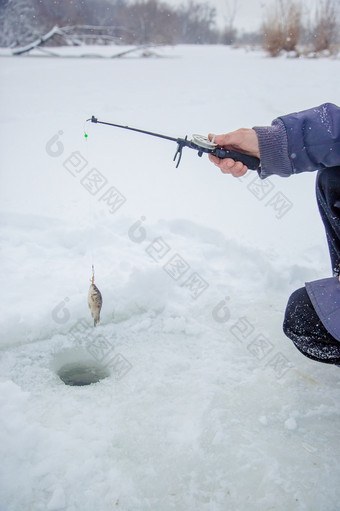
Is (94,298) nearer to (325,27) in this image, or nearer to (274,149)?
(274,149)


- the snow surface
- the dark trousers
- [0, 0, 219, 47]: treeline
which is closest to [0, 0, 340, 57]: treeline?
[0, 0, 219, 47]: treeline

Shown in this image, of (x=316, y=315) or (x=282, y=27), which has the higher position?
(x=282, y=27)

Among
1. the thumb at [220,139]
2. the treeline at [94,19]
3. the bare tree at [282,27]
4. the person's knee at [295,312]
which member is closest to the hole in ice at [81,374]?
the person's knee at [295,312]

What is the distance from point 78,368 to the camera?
212cm

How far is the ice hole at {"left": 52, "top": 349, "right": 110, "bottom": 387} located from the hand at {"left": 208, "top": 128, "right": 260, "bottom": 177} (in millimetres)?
1183

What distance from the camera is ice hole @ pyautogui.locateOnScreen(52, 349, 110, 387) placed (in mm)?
2057

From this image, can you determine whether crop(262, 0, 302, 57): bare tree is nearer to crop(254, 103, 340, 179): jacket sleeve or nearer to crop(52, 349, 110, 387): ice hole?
crop(254, 103, 340, 179): jacket sleeve

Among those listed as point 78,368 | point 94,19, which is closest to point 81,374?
point 78,368

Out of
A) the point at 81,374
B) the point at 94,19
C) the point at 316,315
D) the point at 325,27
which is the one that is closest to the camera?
the point at 316,315

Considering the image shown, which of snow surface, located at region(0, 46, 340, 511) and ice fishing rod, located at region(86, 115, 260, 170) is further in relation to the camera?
ice fishing rod, located at region(86, 115, 260, 170)

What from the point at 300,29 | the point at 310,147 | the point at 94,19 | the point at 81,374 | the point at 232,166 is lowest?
the point at 81,374

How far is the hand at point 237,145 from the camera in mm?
1681

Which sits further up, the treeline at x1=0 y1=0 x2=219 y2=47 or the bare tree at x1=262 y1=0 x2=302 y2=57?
the treeline at x1=0 y1=0 x2=219 y2=47

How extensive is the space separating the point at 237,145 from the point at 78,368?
1392mm
